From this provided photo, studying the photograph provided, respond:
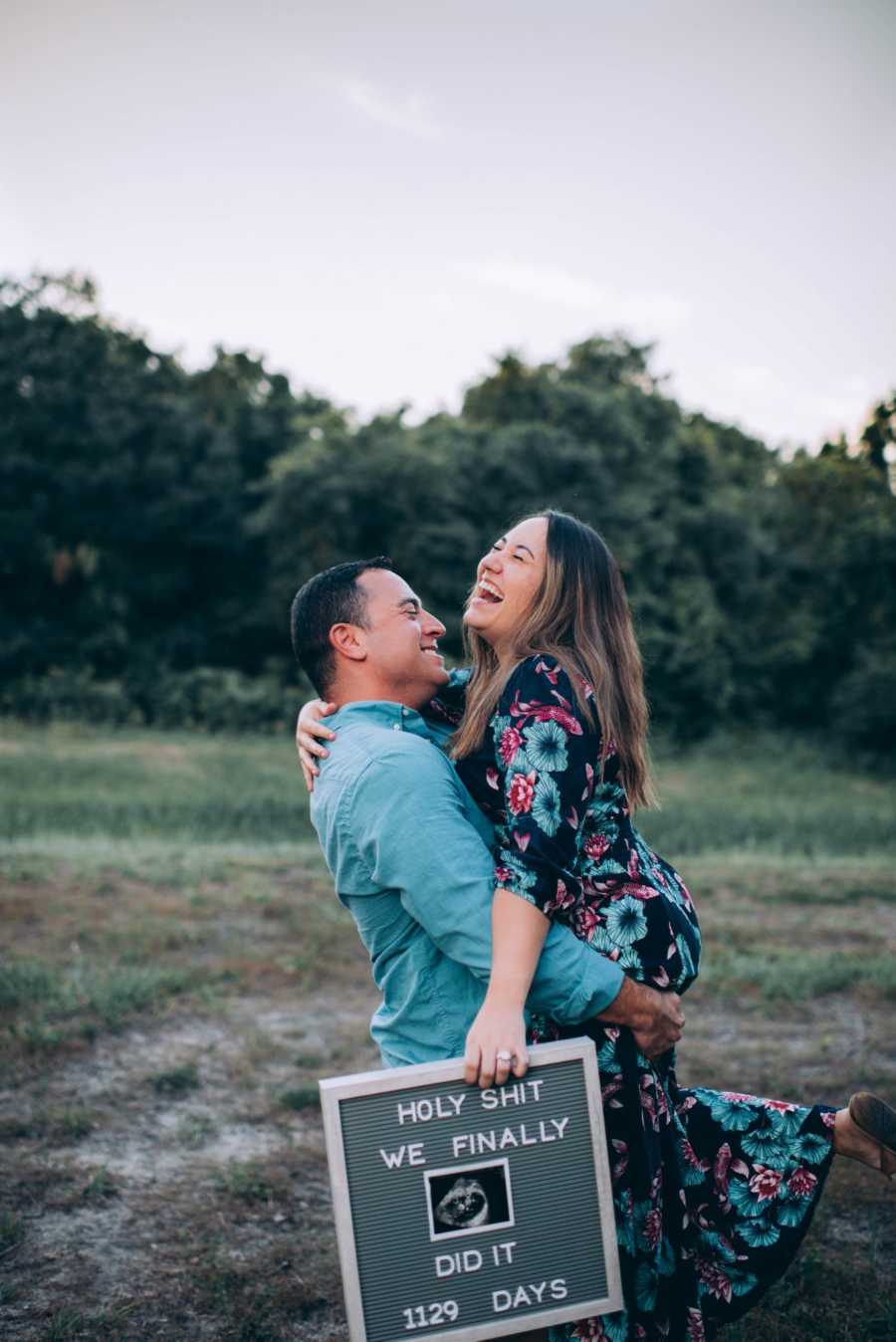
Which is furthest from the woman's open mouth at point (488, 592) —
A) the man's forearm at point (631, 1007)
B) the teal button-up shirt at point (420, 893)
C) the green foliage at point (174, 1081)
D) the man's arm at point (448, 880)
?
the green foliage at point (174, 1081)

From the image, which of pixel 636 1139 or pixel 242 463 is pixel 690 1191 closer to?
pixel 636 1139

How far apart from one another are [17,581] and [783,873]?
2634 cm

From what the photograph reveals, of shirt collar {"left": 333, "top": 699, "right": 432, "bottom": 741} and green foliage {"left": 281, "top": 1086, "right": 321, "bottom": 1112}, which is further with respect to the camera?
green foliage {"left": 281, "top": 1086, "right": 321, "bottom": 1112}

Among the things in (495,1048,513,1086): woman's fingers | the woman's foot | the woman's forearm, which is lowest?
the woman's foot

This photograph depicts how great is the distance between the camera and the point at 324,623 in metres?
2.75

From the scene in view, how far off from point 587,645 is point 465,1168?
43.6 inches

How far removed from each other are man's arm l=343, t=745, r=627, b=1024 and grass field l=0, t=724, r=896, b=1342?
1794 millimetres

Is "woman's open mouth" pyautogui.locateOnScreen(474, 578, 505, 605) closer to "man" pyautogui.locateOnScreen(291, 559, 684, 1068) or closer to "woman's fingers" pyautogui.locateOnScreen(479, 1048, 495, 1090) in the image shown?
"man" pyautogui.locateOnScreen(291, 559, 684, 1068)

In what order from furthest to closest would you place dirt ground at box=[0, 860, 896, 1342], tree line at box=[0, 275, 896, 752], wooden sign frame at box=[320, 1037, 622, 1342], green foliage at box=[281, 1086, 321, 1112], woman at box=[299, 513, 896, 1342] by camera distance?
tree line at box=[0, 275, 896, 752], green foliage at box=[281, 1086, 321, 1112], dirt ground at box=[0, 860, 896, 1342], woman at box=[299, 513, 896, 1342], wooden sign frame at box=[320, 1037, 622, 1342]

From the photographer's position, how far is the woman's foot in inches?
104

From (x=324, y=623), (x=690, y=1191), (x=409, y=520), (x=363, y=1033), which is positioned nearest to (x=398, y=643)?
(x=324, y=623)

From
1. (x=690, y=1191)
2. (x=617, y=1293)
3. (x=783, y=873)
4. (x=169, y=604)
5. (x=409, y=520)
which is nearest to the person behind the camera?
(x=617, y=1293)

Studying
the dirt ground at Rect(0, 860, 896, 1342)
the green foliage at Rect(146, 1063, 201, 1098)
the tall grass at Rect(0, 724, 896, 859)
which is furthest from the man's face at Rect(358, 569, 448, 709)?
the tall grass at Rect(0, 724, 896, 859)

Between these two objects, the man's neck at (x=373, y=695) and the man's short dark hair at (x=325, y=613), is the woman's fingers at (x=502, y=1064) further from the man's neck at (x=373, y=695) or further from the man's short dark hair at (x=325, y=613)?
the man's short dark hair at (x=325, y=613)
